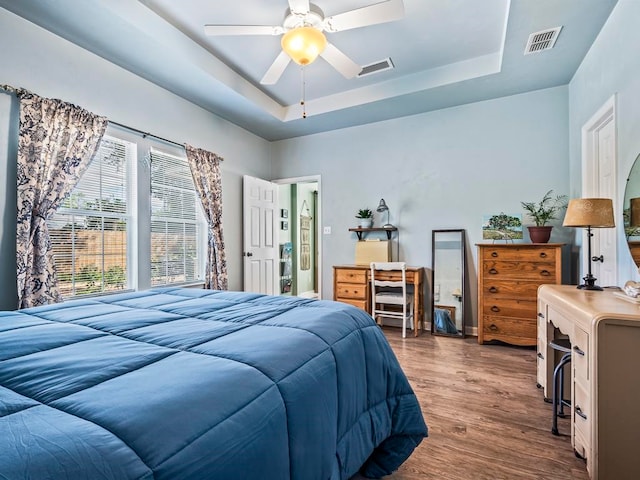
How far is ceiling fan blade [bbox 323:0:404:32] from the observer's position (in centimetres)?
206

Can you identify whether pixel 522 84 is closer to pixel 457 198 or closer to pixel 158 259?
pixel 457 198

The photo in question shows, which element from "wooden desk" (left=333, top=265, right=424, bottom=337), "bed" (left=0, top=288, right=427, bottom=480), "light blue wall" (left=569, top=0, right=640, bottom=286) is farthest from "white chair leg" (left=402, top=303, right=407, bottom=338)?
"bed" (left=0, top=288, right=427, bottom=480)

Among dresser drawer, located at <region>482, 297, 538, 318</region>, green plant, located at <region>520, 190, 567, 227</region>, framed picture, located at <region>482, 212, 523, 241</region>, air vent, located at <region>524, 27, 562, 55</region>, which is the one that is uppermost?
air vent, located at <region>524, 27, 562, 55</region>

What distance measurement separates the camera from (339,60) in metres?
2.63

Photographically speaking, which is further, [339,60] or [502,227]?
[502,227]

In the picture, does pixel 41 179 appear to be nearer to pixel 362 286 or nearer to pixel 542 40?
pixel 362 286

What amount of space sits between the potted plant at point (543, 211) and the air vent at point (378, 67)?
2175 mm

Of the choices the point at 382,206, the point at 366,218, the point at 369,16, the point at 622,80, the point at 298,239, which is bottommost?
the point at 298,239

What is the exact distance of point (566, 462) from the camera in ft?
5.39

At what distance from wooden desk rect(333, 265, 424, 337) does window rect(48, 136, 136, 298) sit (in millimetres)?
2448

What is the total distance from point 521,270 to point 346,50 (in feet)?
9.38

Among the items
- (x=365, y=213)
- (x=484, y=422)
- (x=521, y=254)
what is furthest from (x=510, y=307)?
(x=365, y=213)

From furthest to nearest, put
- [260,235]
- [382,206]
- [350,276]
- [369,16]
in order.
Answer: [260,235] < [382,206] < [350,276] < [369,16]

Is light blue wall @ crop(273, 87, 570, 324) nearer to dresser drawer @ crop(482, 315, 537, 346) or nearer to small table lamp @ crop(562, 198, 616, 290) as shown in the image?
dresser drawer @ crop(482, 315, 537, 346)
